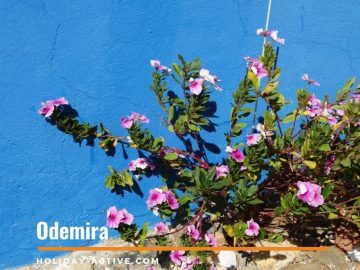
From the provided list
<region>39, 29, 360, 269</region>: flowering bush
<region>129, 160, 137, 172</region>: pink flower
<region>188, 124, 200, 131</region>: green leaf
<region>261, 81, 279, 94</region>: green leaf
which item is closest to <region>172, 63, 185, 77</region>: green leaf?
<region>39, 29, 360, 269</region>: flowering bush

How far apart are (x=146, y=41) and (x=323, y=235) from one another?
1.58 m

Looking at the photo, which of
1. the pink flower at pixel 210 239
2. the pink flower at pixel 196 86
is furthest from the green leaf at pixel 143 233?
the pink flower at pixel 196 86

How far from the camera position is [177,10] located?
8.75ft

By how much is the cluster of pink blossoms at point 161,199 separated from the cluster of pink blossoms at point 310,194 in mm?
654

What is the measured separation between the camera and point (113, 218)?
8.79ft

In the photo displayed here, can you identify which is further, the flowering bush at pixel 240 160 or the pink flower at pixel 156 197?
the pink flower at pixel 156 197

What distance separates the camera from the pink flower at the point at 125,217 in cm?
268

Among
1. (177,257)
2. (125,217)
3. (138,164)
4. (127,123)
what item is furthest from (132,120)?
(177,257)

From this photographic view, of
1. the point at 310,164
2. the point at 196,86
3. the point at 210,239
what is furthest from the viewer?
the point at 210,239

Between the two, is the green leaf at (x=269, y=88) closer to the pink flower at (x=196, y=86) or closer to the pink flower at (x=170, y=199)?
the pink flower at (x=196, y=86)

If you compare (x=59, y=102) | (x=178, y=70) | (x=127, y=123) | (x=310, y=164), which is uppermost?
(x=178, y=70)

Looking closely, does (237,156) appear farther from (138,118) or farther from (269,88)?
(138,118)

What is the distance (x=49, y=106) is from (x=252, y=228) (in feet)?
4.09

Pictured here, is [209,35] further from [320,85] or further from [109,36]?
[320,85]
